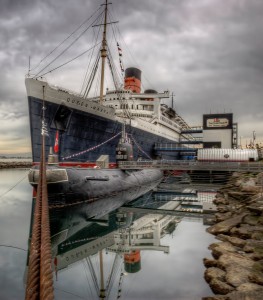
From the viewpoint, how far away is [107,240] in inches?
546

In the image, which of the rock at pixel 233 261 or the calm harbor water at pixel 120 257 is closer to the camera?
the calm harbor water at pixel 120 257

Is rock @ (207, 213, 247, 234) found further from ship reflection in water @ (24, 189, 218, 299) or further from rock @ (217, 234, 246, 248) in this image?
rock @ (217, 234, 246, 248)

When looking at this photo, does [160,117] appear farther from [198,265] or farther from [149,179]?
[198,265]

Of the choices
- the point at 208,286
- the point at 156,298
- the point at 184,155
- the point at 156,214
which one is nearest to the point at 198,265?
the point at 208,286

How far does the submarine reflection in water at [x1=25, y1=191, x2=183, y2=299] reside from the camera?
10164mm

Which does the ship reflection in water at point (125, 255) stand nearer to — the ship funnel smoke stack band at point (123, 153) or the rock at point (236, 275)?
the rock at point (236, 275)

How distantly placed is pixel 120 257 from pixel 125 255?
27cm

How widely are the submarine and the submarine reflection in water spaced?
32.8 inches

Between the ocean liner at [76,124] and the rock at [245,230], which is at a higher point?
the ocean liner at [76,124]

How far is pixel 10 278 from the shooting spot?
9117 millimetres

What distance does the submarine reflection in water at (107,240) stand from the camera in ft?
33.3

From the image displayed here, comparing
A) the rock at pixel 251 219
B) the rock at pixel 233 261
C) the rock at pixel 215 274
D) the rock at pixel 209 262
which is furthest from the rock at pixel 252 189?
the rock at pixel 215 274

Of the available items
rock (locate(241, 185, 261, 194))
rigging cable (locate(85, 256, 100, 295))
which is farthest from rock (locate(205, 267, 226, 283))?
rock (locate(241, 185, 261, 194))

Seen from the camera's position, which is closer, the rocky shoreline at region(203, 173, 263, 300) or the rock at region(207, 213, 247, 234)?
the rocky shoreline at region(203, 173, 263, 300)
